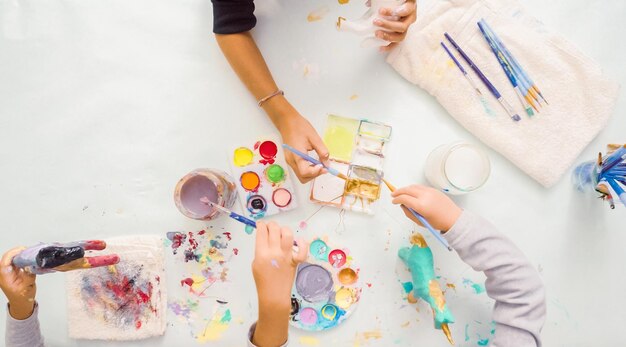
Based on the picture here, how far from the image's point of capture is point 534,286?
2.49 feet

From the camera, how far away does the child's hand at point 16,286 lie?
28.5 inches

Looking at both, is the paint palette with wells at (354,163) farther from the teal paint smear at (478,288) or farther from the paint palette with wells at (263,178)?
the teal paint smear at (478,288)

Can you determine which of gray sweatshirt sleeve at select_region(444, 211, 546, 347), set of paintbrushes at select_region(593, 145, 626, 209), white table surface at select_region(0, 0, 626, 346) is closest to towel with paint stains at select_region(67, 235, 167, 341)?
white table surface at select_region(0, 0, 626, 346)

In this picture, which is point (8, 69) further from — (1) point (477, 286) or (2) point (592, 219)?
(2) point (592, 219)

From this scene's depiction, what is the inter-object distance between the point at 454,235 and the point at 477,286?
0.16 metres

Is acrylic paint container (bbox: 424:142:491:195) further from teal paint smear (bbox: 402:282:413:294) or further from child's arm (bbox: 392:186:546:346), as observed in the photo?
teal paint smear (bbox: 402:282:413:294)

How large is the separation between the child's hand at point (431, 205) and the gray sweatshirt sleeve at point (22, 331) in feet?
1.98

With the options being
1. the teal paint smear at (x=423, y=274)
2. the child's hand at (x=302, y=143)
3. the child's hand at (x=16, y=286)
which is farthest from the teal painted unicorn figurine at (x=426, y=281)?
the child's hand at (x=16, y=286)

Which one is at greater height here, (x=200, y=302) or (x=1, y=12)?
(x=1, y=12)

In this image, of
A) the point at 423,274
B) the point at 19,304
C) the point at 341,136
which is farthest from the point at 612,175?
the point at 19,304

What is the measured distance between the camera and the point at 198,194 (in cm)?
83

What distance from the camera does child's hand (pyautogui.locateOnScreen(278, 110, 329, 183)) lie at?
80cm

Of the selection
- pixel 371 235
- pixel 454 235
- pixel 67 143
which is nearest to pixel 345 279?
pixel 371 235

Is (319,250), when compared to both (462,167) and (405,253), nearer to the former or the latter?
(405,253)
